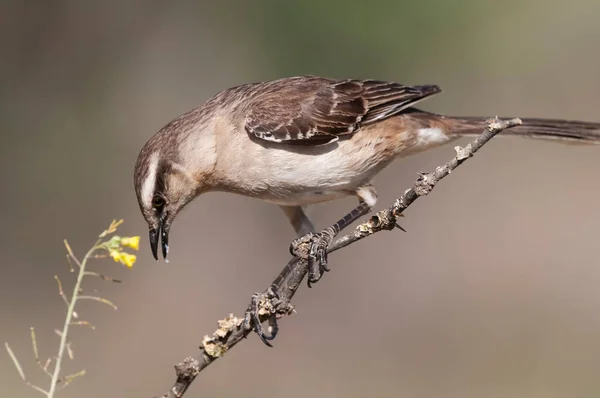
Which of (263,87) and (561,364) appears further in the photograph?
(561,364)

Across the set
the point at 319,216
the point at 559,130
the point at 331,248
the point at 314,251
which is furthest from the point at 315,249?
the point at 319,216

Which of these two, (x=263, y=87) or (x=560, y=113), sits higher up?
(x=560, y=113)

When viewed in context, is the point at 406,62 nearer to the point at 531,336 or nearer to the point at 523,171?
the point at 523,171

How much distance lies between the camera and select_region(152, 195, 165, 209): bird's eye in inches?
219

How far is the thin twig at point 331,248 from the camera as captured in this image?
3.34 m

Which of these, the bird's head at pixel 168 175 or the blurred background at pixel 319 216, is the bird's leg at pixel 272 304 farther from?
the blurred background at pixel 319 216

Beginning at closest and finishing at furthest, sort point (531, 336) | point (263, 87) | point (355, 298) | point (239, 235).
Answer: point (263, 87) < point (531, 336) < point (355, 298) < point (239, 235)

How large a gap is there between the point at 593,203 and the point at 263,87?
750 cm

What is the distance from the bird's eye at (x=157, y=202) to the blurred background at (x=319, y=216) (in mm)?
3647

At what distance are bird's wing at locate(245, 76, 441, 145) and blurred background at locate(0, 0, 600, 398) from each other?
3.96m

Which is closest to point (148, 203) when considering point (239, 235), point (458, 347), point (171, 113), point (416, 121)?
point (416, 121)

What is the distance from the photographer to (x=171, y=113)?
41.3 ft

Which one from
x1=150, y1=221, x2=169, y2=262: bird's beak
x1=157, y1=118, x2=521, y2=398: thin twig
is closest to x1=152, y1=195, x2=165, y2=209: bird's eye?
x1=150, y1=221, x2=169, y2=262: bird's beak

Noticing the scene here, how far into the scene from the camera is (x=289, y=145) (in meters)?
5.58
